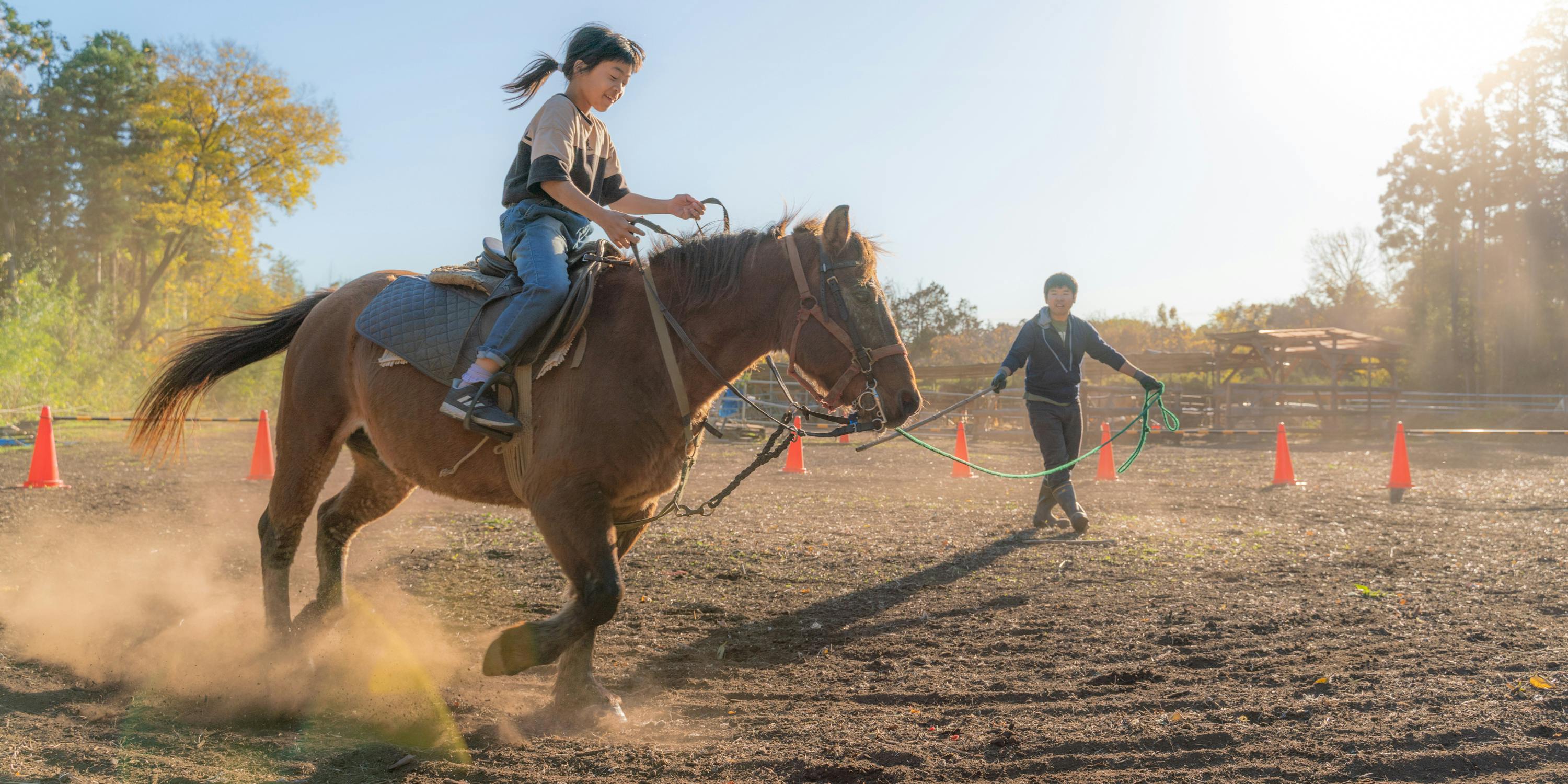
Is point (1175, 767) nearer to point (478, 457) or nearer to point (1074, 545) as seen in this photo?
point (478, 457)

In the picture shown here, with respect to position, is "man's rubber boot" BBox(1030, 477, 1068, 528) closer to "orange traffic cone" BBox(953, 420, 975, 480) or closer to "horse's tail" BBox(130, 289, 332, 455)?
"orange traffic cone" BBox(953, 420, 975, 480)

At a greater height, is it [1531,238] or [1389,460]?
[1531,238]

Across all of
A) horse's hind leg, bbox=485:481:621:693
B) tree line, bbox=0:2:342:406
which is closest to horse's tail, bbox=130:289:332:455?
horse's hind leg, bbox=485:481:621:693

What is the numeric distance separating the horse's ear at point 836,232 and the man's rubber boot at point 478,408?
1.44 m

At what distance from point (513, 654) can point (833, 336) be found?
170 cm

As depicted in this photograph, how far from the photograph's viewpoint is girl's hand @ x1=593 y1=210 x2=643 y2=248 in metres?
3.73

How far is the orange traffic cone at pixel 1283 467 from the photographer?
13922mm

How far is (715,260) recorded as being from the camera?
12.9 feet

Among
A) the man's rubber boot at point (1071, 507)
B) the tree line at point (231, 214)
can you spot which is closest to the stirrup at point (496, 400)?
the man's rubber boot at point (1071, 507)

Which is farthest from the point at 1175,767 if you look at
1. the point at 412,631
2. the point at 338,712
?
the point at 412,631

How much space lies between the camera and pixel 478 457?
159 inches

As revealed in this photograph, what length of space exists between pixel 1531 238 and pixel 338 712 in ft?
162

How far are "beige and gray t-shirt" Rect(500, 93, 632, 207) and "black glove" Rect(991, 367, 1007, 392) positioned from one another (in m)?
3.51

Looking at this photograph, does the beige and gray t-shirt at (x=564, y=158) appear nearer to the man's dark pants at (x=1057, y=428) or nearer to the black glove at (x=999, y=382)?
the black glove at (x=999, y=382)
